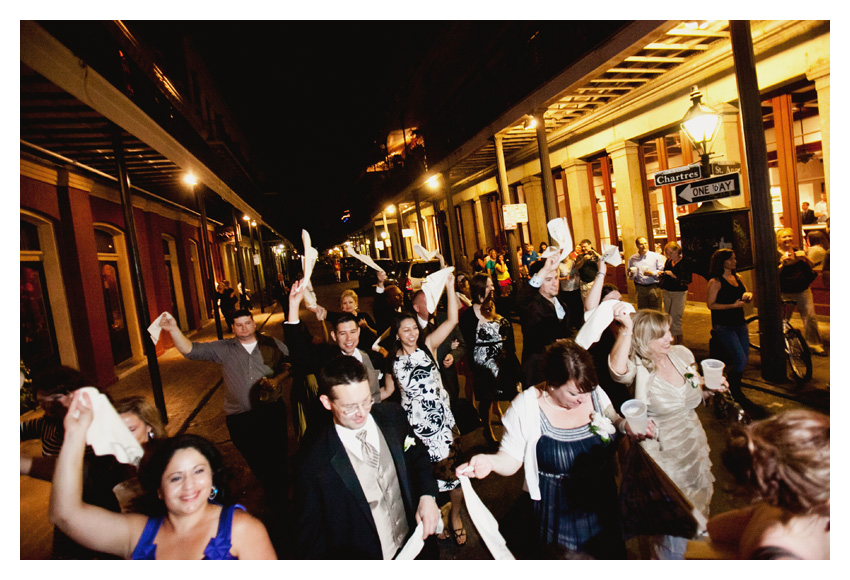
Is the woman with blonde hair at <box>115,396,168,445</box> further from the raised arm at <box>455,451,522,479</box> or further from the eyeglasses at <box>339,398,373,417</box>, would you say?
the raised arm at <box>455,451,522,479</box>

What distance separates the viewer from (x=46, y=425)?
2.94 m

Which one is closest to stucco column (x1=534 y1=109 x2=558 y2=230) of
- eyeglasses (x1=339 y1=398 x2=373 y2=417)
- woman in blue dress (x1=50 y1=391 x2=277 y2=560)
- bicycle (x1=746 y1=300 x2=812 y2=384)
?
bicycle (x1=746 y1=300 x2=812 y2=384)

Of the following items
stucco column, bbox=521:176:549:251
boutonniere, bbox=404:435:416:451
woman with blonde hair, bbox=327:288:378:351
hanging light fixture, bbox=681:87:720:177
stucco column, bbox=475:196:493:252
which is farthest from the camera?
stucco column, bbox=475:196:493:252

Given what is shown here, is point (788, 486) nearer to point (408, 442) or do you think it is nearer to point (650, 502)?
point (650, 502)

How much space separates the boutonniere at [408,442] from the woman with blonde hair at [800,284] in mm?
6056

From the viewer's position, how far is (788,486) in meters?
1.61

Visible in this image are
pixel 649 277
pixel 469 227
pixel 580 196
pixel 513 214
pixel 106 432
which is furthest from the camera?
pixel 469 227

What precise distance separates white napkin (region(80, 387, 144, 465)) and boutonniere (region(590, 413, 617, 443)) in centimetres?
239

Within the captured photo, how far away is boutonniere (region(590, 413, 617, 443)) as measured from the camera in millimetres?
2420

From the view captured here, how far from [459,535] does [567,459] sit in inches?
59.4

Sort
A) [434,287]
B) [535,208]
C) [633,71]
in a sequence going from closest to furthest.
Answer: [434,287], [633,71], [535,208]

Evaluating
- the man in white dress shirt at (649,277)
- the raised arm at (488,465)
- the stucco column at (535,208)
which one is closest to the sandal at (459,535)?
the raised arm at (488,465)

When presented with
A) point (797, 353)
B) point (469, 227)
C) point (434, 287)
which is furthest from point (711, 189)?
point (469, 227)
